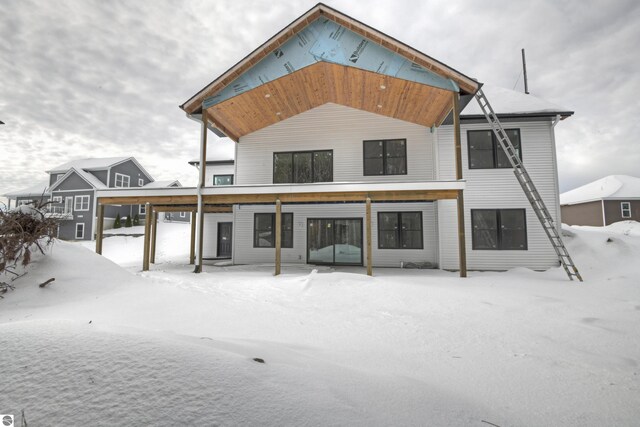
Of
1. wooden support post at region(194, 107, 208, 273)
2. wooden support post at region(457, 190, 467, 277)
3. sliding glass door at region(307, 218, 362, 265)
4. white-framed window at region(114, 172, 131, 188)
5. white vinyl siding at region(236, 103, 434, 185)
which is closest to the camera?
wooden support post at region(457, 190, 467, 277)

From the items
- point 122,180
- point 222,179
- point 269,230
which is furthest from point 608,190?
point 122,180

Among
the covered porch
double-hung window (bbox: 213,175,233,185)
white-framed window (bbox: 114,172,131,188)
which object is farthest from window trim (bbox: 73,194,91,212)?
the covered porch

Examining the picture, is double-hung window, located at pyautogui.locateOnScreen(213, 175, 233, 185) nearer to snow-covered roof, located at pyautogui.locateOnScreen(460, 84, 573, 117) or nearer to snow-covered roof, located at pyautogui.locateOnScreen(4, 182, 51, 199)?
snow-covered roof, located at pyautogui.locateOnScreen(460, 84, 573, 117)

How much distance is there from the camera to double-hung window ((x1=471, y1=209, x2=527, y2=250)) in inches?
440

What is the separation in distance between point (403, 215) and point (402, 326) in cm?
857

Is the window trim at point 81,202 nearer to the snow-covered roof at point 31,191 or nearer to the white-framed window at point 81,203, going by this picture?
the white-framed window at point 81,203

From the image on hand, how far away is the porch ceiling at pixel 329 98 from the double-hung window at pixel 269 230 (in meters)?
4.37

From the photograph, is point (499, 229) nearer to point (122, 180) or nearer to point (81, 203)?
point (122, 180)

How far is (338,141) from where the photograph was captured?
1304cm

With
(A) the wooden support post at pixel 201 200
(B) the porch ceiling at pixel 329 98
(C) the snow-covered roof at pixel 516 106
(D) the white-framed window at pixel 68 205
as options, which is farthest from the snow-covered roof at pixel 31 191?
(C) the snow-covered roof at pixel 516 106

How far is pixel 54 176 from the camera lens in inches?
1093

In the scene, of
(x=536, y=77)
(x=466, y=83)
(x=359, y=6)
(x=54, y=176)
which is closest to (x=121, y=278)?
(x=466, y=83)

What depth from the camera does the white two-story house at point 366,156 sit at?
31.9ft

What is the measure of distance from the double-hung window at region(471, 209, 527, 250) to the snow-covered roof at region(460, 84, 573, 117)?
3.98 metres
